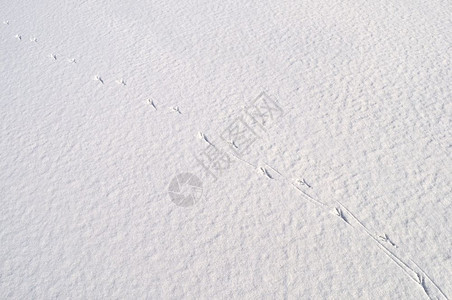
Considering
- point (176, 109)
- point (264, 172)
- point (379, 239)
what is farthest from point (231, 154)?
point (379, 239)

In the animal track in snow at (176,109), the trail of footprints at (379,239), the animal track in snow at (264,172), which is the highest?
the animal track in snow at (176,109)

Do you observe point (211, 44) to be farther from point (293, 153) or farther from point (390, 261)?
point (390, 261)

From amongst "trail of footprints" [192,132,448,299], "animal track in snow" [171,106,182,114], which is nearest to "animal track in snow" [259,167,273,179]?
"trail of footprints" [192,132,448,299]

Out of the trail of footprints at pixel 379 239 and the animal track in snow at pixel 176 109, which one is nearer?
the trail of footprints at pixel 379 239

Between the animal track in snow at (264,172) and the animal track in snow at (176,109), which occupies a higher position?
the animal track in snow at (176,109)

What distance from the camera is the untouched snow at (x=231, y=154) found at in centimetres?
306

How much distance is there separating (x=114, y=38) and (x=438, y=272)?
5.27 m

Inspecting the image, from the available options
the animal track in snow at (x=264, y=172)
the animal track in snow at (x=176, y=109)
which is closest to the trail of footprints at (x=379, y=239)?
the animal track in snow at (x=264, y=172)

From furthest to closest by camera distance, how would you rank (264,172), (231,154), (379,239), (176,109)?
(176,109) → (231,154) → (264,172) → (379,239)

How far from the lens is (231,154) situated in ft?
12.9

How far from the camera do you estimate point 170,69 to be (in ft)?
16.2

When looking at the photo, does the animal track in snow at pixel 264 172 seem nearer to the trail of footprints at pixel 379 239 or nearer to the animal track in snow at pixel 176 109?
the trail of footprints at pixel 379 239

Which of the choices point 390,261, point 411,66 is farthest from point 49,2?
point 390,261

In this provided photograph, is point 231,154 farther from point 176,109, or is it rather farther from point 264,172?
point 176,109
